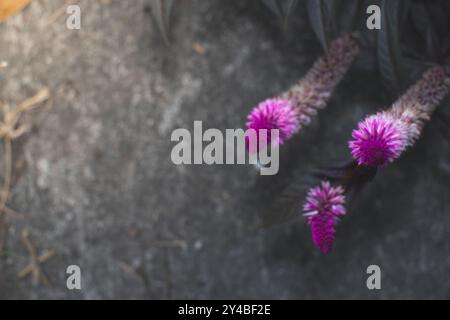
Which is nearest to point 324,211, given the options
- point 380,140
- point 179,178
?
point 380,140

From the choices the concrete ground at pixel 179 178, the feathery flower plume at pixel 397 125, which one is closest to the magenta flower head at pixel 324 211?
the feathery flower plume at pixel 397 125

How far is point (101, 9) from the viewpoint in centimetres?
107

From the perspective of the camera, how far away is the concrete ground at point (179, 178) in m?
1.05

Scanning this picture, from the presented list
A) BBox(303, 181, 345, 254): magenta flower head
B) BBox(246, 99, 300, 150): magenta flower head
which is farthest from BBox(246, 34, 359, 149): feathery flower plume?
BBox(303, 181, 345, 254): magenta flower head

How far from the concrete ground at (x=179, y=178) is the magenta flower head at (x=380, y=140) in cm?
34

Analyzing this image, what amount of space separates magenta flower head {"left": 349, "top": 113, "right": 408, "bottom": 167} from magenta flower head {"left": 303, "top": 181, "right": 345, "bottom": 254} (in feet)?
0.24

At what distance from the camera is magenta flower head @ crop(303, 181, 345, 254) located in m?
0.71

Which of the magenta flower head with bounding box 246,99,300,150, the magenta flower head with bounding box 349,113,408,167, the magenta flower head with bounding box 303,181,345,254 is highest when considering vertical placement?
the magenta flower head with bounding box 246,99,300,150

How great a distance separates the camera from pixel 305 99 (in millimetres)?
821

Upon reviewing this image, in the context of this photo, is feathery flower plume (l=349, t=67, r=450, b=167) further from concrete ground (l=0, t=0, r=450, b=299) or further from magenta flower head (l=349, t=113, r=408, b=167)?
concrete ground (l=0, t=0, r=450, b=299)

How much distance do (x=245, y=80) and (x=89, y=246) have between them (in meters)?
0.49

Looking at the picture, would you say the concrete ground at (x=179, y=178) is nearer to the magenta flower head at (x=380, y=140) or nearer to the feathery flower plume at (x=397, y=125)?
the feathery flower plume at (x=397, y=125)

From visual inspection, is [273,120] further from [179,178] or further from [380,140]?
[179,178]

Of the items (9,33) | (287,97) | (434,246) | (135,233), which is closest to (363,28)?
(287,97)
